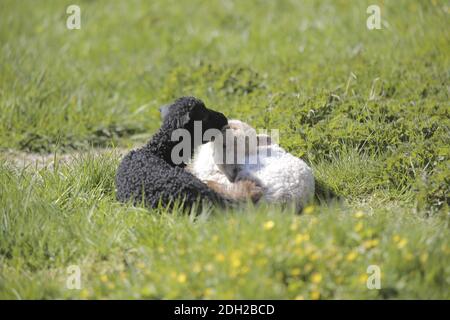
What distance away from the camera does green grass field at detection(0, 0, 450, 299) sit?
10.6ft

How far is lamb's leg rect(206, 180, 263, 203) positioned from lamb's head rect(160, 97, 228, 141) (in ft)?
1.44

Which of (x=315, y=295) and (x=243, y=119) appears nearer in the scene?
(x=315, y=295)

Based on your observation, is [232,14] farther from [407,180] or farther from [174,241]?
[174,241]

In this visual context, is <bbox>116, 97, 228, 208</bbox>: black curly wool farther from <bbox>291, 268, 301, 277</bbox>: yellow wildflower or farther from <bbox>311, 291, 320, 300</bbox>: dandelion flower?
<bbox>311, 291, 320, 300</bbox>: dandelion flower

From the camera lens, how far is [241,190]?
3.73 meters

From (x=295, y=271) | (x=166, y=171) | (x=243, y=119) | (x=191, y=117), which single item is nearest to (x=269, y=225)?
(x=295, y=271)

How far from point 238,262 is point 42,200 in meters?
1.55

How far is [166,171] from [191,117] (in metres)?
0.42

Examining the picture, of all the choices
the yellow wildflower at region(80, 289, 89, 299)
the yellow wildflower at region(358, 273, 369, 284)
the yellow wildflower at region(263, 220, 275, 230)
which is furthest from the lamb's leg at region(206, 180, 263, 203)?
the yellow wildflower at region(80, 289, 89, 299)

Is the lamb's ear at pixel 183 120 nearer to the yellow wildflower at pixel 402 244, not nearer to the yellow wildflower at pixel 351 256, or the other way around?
the yellow wildflower at pixel 351 256

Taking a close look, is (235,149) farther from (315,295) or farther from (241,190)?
(315,295)

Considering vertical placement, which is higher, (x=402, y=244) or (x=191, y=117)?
(x=191, y=117)
